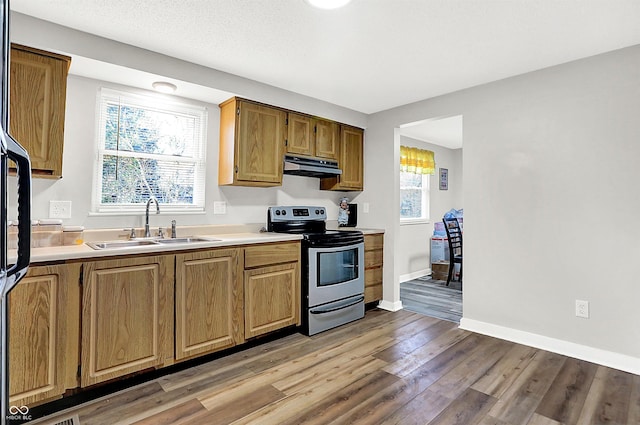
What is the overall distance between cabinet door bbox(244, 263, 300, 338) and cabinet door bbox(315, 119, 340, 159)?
1.37m

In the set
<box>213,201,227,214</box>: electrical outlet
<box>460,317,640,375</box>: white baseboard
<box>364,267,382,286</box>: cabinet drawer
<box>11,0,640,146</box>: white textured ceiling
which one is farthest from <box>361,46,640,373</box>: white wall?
<box>213,201,227,214</box>: electrical outlet

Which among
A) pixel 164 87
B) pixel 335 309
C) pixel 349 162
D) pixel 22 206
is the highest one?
pixel 164 87

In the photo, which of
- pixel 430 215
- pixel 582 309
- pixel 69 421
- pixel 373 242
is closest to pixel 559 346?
pixel 582 309

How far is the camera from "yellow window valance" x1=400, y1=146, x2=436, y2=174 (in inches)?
203

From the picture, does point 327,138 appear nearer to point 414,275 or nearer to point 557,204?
point 557,204

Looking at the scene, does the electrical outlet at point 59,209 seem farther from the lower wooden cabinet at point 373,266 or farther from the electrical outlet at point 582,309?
the electrical outlet at point 582,309

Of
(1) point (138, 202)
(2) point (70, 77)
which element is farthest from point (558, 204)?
(2) point (70, 77)

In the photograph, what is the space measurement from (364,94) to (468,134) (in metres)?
1.08

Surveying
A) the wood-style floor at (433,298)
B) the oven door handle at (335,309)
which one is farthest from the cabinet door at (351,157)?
the wood-style floor at (433,298)

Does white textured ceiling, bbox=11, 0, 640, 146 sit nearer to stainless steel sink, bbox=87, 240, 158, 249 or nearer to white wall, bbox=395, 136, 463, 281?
stainless steel sink, bbox=87, 240, 158, 249

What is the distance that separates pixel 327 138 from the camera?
A: 382cm

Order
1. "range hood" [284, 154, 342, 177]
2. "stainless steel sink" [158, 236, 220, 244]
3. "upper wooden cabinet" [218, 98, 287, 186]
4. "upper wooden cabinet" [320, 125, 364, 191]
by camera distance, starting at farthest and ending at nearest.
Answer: "upper wooden cabinet" [320, 125, 364, 191] → "range hood" [284, 154, 342, 177] → "upper wooden cabinet" [218, 98, 287, 186] → "stainless steel sink" [158, 236, 220, 244]

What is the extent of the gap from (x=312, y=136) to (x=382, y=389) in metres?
2.50

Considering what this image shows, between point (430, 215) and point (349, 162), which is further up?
point (349, 162)
